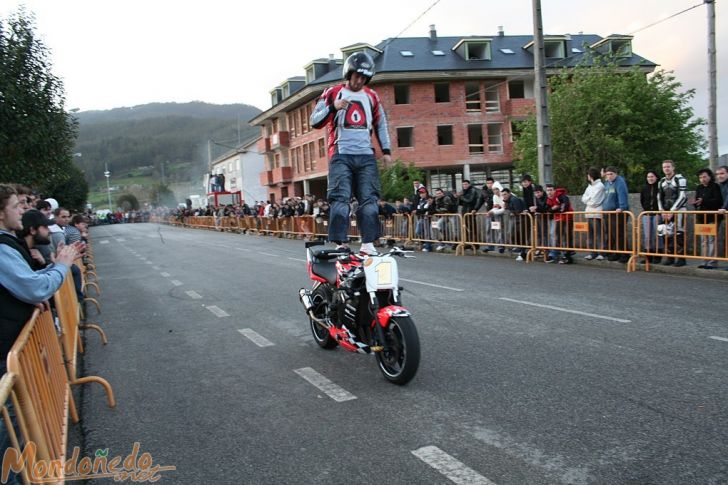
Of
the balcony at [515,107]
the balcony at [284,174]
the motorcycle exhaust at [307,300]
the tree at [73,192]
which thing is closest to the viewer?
the motorcycle exhaust at [307,300]

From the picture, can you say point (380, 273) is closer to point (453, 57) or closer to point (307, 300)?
point (307, 300)

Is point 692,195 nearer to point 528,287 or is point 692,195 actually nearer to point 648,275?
point 648,275

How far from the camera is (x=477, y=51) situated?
45.6 metres

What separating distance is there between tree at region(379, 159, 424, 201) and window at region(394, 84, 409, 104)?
6.42 metres

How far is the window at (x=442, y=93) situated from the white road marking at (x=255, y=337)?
39.4m

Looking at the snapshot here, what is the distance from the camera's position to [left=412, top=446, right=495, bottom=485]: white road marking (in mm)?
3074

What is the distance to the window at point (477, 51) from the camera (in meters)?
44.6

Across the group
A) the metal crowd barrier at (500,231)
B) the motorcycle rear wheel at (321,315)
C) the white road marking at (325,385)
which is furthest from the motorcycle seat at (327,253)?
the metal crowd barrier at (500,231)

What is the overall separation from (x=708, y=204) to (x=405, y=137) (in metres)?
34.3

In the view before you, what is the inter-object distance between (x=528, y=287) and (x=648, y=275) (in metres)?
2.66

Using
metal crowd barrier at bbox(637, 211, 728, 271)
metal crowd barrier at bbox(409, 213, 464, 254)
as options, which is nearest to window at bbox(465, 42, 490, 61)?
metal crowd barrier at bbox(409, 213, 464, 254)

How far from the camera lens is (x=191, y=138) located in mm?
136125

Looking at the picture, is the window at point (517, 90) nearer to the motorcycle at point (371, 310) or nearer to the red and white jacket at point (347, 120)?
the red and white jacket at point (347, 120)

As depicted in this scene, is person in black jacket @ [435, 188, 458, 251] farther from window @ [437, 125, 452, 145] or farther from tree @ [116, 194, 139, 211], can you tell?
tree @ [116, 194, 139, 211]
